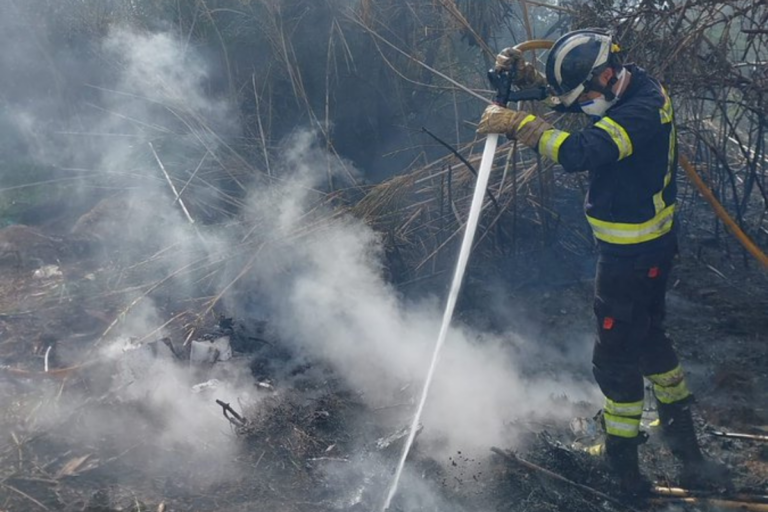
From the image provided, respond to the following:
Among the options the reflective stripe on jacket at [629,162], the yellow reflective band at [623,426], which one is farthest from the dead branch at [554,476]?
the reflective stripe on jacket at [629,162]

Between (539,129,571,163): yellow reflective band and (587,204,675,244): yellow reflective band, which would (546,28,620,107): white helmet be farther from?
(587,204,675,244): yellow reflective band

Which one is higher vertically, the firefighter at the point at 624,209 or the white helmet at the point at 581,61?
the white helmet at the point at 581,61

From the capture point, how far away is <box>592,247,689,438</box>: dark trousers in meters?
3.60

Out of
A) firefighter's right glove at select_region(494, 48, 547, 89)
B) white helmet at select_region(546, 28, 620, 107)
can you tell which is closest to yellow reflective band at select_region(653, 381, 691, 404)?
white helmet at select_region(546, 28, 620, 107)

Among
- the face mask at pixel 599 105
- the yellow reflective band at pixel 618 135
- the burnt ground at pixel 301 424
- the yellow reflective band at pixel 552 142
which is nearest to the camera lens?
the yellow reflective band at pixel 618 135

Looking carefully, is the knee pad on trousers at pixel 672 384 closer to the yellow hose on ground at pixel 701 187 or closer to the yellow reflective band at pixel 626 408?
the yellow reflective band at pixel 626 408

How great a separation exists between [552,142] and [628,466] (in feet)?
6.58

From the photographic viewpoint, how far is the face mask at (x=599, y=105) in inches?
138

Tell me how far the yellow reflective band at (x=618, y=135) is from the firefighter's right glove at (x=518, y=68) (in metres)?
0.78

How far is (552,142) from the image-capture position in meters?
3.43

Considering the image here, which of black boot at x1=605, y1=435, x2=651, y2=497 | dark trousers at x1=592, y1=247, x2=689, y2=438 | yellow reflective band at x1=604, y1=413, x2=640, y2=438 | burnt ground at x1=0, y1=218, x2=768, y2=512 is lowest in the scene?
burnt ground at x1=0, y1=218, x2=768, y2=512

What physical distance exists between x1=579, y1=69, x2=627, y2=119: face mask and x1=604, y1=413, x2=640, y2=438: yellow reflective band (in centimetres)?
183

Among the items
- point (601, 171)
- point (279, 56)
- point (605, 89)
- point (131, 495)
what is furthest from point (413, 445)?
point (279, 56)

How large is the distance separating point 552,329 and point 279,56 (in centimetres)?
525
